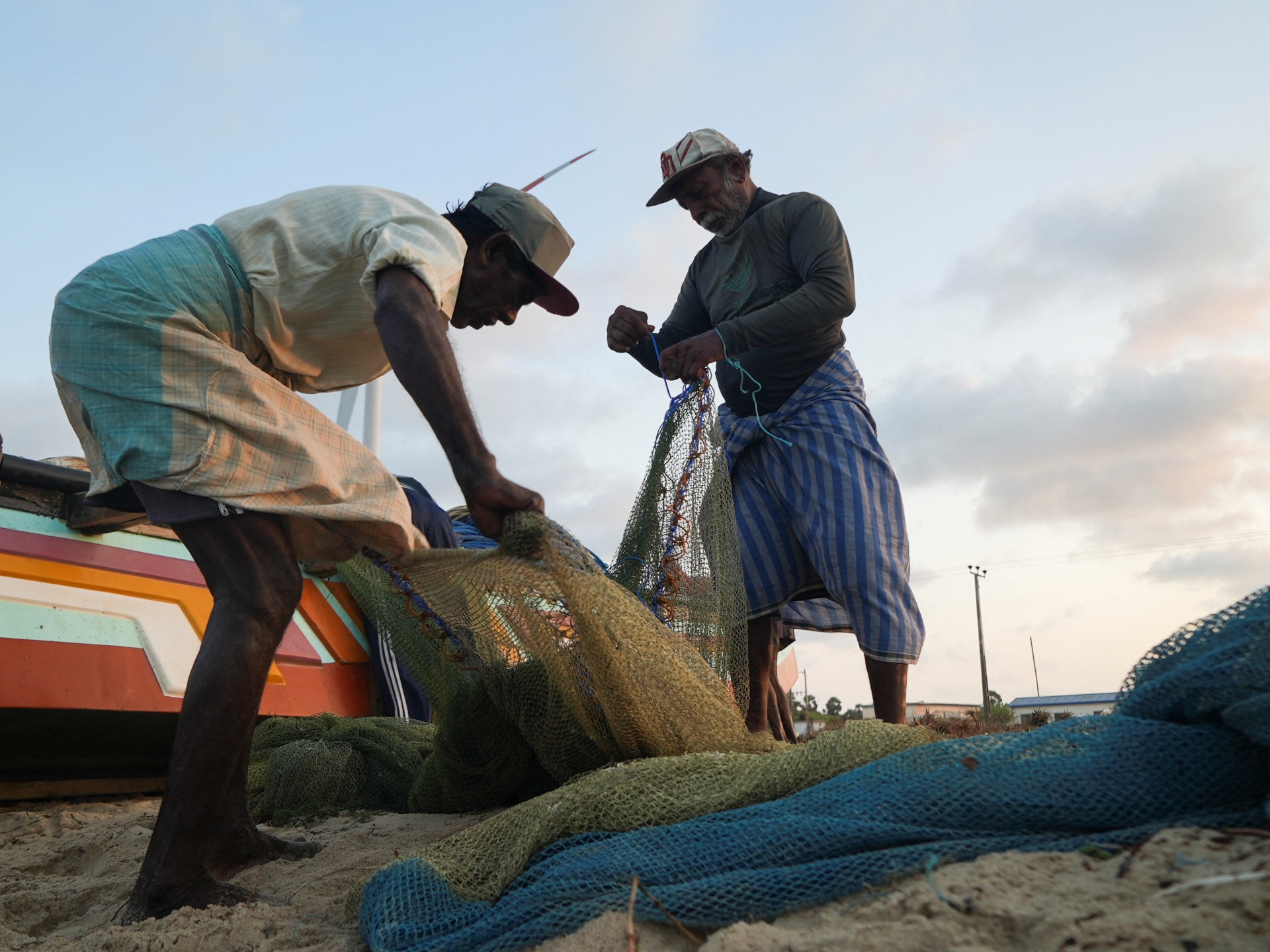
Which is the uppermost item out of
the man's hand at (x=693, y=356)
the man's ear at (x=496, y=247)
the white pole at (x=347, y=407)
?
the white pole at (x=347, y=407)

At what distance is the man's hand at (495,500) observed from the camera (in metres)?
1.98

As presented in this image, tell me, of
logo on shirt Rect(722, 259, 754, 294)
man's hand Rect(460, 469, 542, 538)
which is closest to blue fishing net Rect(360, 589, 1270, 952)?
man's hand Rect(460, 469, 542, 538)

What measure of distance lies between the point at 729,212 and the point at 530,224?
1.43m

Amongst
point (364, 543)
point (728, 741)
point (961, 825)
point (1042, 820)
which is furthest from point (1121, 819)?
point (364, 543)

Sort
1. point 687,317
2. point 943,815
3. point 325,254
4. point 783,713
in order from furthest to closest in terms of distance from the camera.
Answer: point 783,713, point 687,317, point 325,254, point 943,815

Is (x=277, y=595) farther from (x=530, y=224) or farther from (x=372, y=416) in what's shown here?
(x=372, y=416)

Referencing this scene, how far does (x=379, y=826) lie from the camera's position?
9.32 feet

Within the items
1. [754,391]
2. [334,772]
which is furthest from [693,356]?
[334,772]

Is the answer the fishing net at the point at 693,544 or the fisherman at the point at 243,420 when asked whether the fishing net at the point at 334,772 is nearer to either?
the fisherman at the point at 243,420

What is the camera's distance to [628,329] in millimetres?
3826

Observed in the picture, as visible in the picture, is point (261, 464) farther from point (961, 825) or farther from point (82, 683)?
point (82, 683)

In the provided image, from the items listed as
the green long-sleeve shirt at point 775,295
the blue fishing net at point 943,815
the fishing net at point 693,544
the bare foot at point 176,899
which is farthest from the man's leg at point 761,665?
the bare foot at point 176,899

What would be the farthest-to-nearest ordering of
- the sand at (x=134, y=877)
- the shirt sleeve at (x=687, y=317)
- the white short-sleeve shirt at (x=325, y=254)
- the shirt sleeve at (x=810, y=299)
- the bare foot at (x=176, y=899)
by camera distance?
the shirt sleeve at (x=687, y=317)
the shirt sleeve at (x=810, y=299)
the white short-sleeve shirt at (x=325, y=254)
the bare foot at (x=176, y=899)
the sand at (x=134, y=877)

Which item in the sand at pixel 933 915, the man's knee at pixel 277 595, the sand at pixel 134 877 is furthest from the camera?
the man's knee at pixel 277 595
